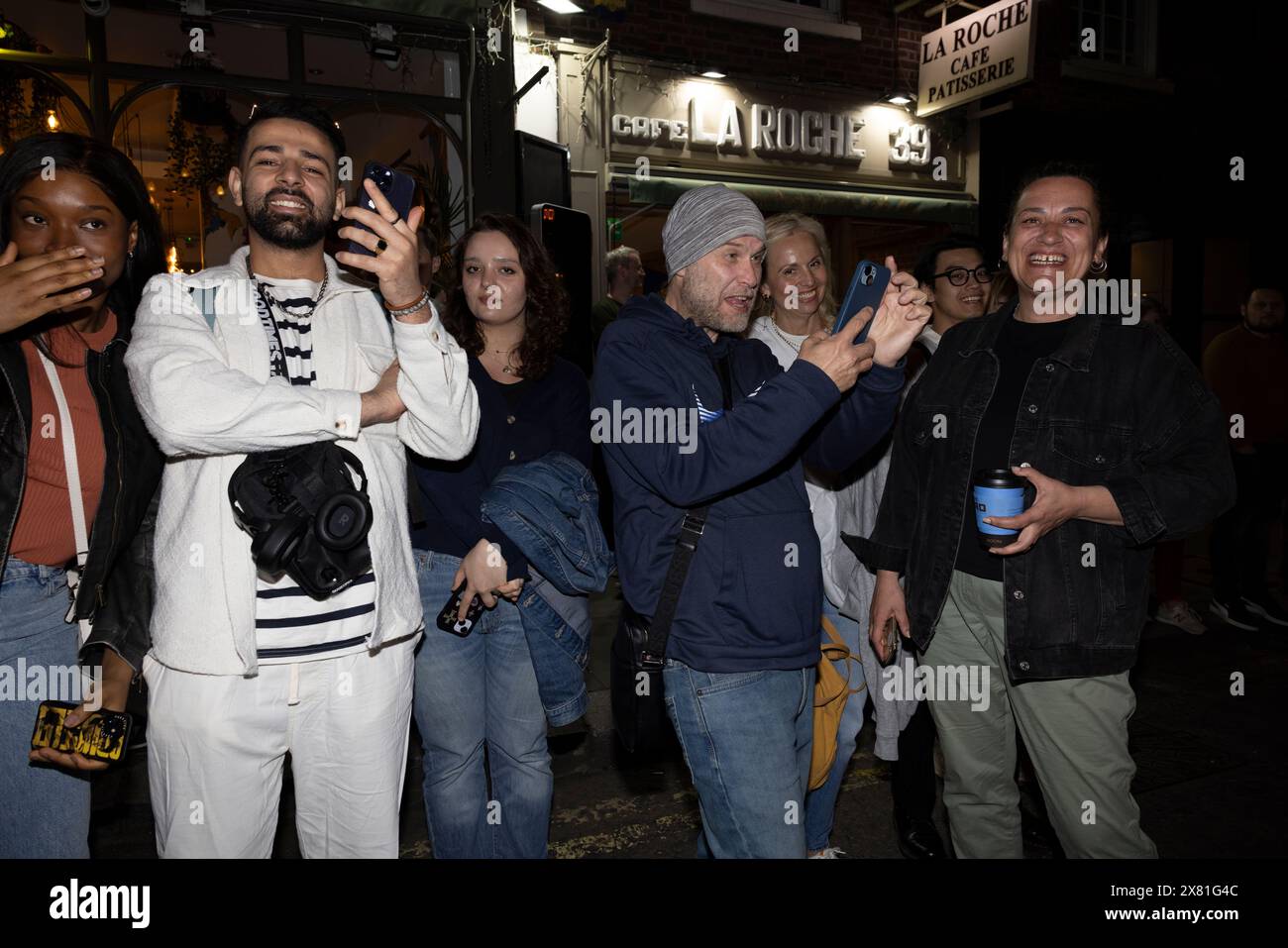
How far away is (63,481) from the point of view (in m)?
2.29

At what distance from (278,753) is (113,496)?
0.84 metres

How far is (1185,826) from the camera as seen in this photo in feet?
12.7

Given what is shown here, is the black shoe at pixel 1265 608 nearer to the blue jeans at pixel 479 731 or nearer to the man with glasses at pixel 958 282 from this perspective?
the man with glasses at pixel 958 282

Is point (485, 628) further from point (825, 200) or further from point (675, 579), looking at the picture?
point (825, 200)

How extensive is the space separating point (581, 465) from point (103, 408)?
1469 millimetres

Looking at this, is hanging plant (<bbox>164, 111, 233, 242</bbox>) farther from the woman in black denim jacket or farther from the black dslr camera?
the woman in black denim jacket

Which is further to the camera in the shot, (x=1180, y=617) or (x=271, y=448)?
(x=1180, y=617)

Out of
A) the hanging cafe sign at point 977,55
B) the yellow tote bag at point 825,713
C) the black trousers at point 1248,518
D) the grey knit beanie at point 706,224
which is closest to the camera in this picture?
the grey knit beanie at point 706,224

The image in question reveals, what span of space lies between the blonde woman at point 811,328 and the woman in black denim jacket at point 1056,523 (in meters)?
0.67

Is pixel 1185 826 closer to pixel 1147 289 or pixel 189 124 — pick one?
pixel 189 124

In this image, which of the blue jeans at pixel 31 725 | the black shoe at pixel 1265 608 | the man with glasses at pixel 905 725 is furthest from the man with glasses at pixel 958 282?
the black shoe at pixel 1265 608

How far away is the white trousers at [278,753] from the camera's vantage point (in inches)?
82.3

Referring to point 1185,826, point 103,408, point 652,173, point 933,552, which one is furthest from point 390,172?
point 652,173

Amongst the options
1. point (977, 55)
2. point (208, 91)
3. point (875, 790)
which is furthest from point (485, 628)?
point (977, 55)
